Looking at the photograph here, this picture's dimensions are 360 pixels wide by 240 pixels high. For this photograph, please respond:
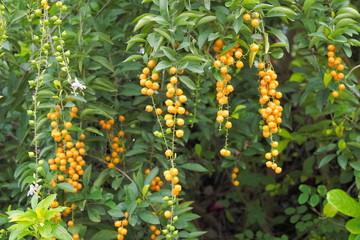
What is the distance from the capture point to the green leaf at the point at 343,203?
6.80ft

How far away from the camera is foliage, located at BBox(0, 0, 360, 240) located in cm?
185

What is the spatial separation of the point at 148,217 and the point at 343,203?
792 mm

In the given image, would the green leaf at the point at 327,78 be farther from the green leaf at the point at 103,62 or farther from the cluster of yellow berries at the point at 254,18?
the green leaf at the point at 103,62

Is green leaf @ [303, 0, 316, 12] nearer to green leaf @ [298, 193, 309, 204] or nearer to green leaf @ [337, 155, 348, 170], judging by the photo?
green leaf @ [337, 155, 348, 170]

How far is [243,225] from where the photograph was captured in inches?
151

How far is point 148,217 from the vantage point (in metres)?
1.98

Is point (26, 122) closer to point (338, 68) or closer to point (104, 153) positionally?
point (104, 153)

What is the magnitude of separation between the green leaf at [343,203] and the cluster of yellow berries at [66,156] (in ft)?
3.30

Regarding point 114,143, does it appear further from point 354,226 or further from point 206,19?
point 354,226

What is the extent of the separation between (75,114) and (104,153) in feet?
1.04

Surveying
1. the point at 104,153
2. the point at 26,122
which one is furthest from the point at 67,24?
the point at 104,153

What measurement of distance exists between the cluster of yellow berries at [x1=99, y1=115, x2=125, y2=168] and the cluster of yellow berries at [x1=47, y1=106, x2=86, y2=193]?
17 cm

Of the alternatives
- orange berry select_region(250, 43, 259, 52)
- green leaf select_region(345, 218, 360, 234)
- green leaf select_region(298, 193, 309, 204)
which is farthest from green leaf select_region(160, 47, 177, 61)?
green leaf select_region(298, 193, 309, 204)

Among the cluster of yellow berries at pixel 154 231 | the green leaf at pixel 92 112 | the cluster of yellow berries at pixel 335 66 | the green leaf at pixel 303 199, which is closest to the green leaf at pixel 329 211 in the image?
the green leaf at pixel 303 199
